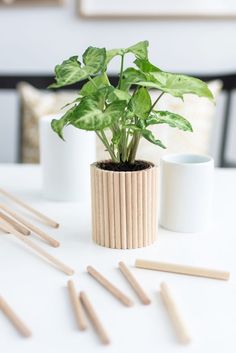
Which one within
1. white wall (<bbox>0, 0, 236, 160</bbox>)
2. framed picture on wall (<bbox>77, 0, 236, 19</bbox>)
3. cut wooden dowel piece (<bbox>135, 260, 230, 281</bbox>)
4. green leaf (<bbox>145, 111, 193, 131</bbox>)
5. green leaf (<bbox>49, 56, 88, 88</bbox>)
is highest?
framed picture on wall (<bbox>77, 0, 236, 19</bbox>)

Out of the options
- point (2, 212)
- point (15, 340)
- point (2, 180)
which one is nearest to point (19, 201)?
point (2, 212)

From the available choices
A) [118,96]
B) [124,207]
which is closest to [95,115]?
[118,96]

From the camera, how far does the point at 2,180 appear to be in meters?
1.17

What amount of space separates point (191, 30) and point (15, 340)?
180cm

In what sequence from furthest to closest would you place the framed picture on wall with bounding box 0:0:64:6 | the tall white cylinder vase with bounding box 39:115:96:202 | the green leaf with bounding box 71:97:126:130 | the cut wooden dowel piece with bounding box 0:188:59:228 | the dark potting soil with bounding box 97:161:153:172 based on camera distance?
the framed picture on wall with bounding box 0:0:64:6, the tall white cylinder vase with bounding box 39:115:96:202, the cut wooden dowel piece with bounding box 0:188:59:228, the dark potting soil with bounding box 97:161:153:172, the green leaf with bounding box 71:97:126:130

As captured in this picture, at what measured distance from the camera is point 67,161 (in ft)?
3.28

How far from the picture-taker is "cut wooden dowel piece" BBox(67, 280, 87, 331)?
0.57m

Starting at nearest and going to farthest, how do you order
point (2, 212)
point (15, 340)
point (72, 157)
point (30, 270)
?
point (15, 340)
point (30, 270)
point (2, 212)
point (72, 157)

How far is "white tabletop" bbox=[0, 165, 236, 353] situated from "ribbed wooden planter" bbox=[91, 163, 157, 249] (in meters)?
0.02

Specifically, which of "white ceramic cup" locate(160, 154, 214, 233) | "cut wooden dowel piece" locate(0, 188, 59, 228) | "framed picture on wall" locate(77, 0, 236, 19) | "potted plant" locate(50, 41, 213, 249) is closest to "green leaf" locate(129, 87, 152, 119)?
"potted plant" locate(50, 41, 213, 249)

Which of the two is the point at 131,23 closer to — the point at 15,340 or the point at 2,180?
the point at 2,180

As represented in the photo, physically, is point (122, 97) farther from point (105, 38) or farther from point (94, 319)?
point (105, 38)

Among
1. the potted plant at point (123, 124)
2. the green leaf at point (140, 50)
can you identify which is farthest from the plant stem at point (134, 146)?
the green leaf at point (140, 50)

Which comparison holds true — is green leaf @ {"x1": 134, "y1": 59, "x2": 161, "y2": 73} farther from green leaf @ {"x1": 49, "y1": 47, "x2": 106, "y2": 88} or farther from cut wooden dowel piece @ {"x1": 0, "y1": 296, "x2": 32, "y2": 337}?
cut wooden dowel piece @ {"x1": 0, "y1": 296, "x2": 32, "y2": 337}
